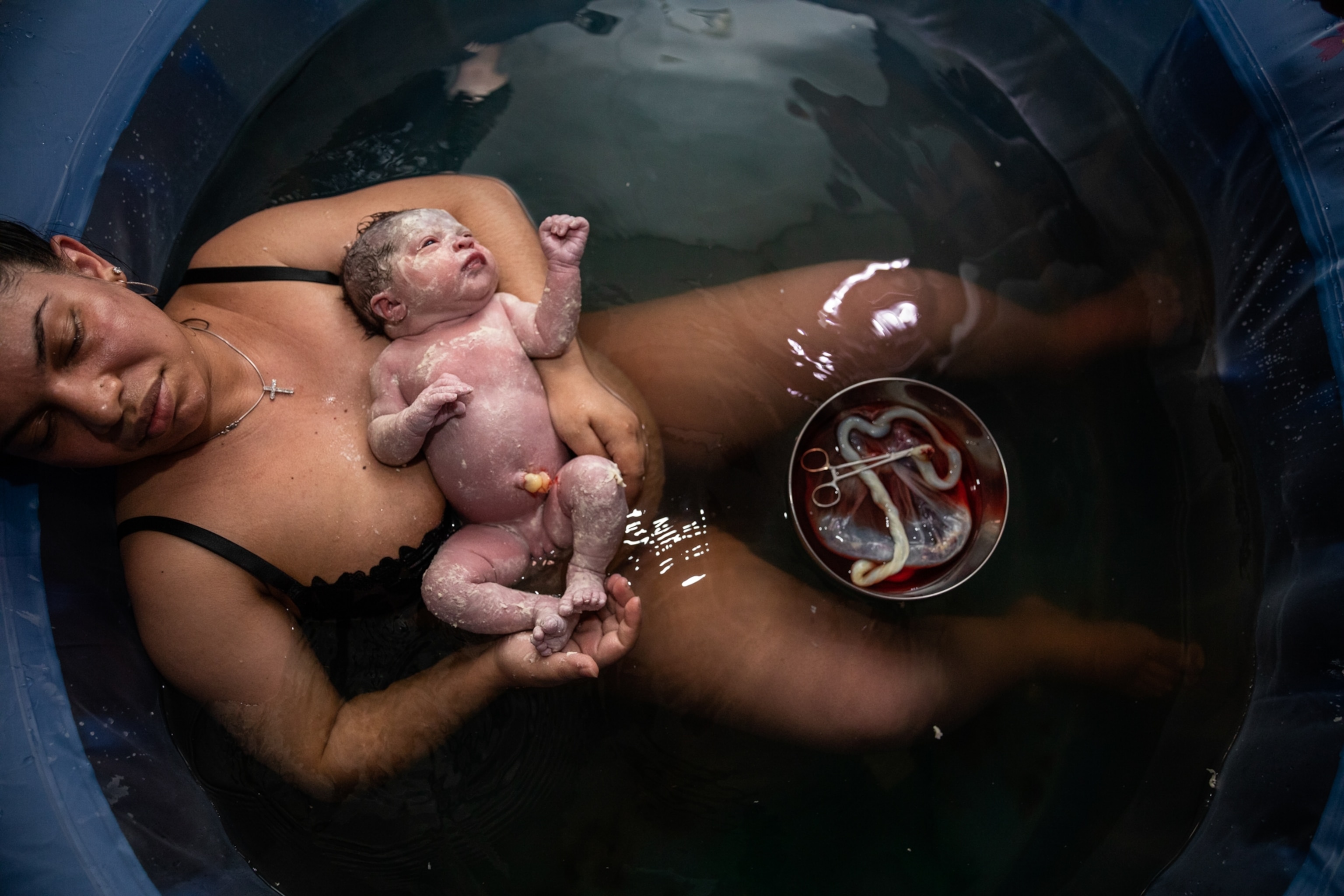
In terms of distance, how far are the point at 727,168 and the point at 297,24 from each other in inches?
48.6

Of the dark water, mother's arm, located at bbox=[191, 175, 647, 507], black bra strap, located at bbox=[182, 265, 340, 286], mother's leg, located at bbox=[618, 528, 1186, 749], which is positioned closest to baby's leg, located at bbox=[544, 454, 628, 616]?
mother's arm, located at bbox=[191, 175, 647, 507]

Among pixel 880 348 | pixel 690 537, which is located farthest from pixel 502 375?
pixel 880 348

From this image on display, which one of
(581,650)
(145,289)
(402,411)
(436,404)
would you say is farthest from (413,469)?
(145,289)

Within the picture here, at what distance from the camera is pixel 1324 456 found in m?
1.71

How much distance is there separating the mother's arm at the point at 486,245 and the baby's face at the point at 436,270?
0.60 feet

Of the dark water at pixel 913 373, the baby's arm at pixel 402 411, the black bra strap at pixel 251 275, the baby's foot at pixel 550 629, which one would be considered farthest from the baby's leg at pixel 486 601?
the black bra strap at pixel 251 275

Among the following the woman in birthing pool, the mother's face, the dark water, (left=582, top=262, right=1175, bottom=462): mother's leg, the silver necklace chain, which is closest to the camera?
the mother's face

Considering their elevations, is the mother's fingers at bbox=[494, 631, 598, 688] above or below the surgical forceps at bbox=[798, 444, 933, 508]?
below

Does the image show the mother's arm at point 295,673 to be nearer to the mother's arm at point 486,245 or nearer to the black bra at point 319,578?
the black bra at point 319,578

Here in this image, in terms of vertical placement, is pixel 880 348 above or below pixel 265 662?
above

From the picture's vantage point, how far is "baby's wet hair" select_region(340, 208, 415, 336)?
1.55 m

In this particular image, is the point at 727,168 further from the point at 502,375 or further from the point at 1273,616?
the point at 1273,616

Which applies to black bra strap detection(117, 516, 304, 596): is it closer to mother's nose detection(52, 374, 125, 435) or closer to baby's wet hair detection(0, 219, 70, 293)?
mother's nose detection(52, 374, 125, 435)

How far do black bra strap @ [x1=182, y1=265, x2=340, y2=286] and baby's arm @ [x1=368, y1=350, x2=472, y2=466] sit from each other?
24 centimetres
